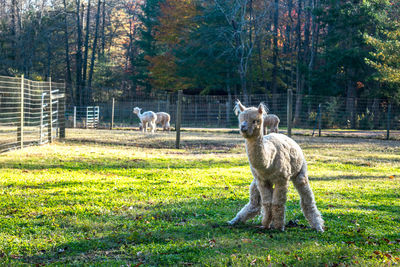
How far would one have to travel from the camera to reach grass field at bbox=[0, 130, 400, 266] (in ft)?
15.7

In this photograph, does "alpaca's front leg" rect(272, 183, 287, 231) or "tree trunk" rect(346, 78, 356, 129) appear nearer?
"alpaca's front leg" rect(272, 183, 287, 231)

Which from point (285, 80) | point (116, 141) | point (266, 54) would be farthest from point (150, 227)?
point (285, 80)

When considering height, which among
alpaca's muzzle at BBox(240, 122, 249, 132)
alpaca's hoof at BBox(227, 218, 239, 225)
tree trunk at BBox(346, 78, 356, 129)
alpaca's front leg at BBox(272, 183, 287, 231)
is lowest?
alpaca's hoof at BBox(227, 218, 239, 225)

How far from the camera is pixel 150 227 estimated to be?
5832 millimetres

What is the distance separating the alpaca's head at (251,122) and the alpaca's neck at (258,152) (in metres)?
0.08

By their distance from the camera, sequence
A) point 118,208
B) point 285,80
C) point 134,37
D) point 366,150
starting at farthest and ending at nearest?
point 134,37
point 285,80
point 366,150
point 118,208

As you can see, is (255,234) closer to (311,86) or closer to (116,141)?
(116,141)

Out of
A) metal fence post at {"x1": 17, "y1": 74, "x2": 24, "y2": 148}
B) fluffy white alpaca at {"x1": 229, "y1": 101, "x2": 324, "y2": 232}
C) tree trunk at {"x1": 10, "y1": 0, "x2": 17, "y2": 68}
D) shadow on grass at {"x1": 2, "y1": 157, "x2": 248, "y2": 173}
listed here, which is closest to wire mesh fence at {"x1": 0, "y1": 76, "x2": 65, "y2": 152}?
metal fence post at {"x1": 17, "y1": 74, "x2": 24, "y2": 148}

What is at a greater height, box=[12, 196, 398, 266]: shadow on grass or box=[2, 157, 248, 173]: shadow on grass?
box=[2, 157, 248, 173]: shadow on grass

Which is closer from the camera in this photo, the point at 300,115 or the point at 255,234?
the point at 255,234

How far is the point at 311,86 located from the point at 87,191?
1143 inches

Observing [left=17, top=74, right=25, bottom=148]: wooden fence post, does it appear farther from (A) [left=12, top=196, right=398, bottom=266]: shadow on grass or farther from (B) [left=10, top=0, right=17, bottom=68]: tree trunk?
(B) [left=10, top=0, right=17, bottom=68]: tree trunk

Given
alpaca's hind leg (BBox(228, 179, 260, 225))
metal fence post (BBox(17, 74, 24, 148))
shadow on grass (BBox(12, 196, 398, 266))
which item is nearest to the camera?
shadow on grass (BBox(12, 196, 398, 266))

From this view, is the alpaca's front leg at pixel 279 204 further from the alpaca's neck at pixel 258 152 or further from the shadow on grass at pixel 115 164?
the shadow on grass at pixel 115 164
